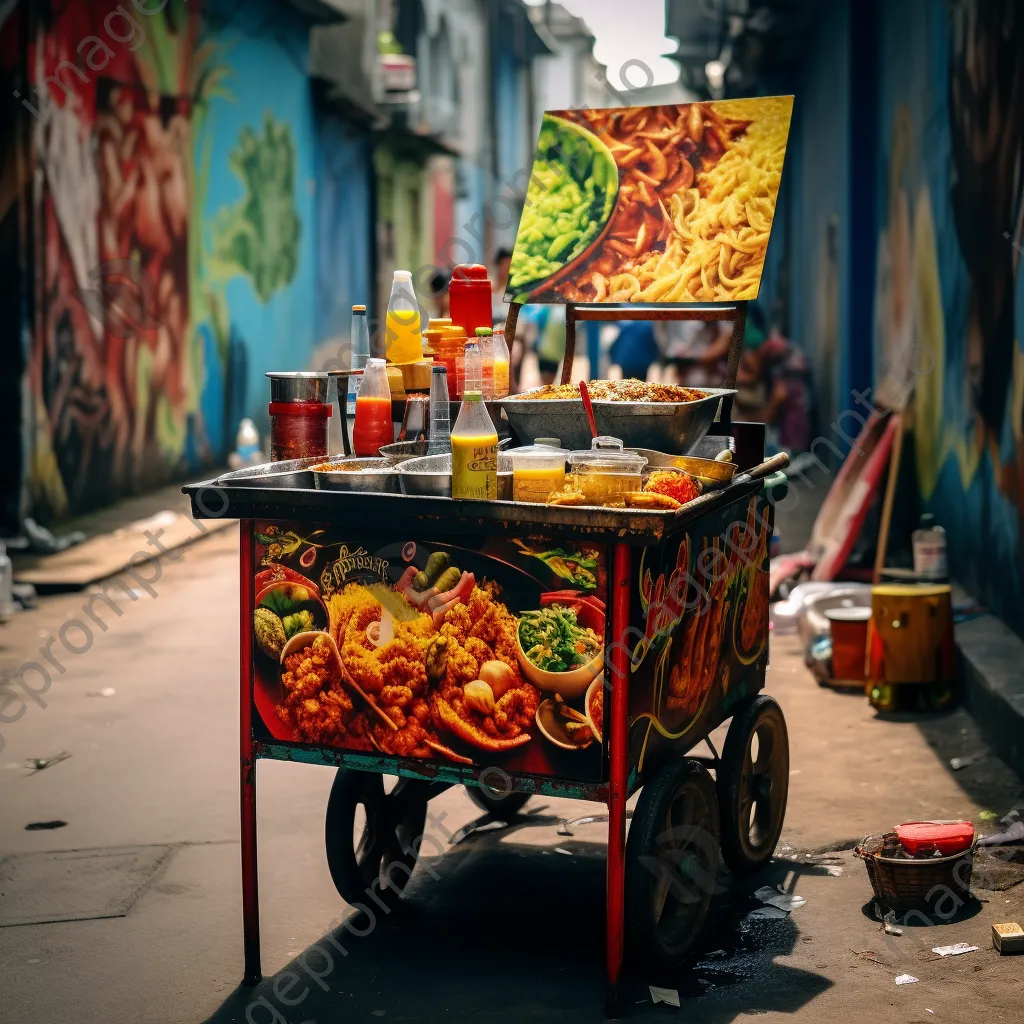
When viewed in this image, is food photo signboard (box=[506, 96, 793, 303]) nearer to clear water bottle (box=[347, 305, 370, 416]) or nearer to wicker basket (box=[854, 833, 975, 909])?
clear water bottle (box=[347, 305, 370, 416])

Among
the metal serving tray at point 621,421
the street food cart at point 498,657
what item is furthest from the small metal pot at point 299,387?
the metal serving tray at point 621,421

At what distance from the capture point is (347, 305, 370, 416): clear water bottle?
4.65 metres

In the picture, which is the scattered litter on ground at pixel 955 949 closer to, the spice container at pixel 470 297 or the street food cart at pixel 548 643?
the street food cart at pixel 548 643

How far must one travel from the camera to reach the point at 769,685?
7.38m

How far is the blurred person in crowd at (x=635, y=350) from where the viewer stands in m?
14.2

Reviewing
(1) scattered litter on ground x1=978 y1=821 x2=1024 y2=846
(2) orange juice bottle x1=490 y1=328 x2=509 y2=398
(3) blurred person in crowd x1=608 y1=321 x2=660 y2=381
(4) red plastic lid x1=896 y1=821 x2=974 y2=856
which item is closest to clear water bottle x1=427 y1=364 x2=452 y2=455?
(2) orange juice bottle x1=490 y1=328 x2=509 y2=398

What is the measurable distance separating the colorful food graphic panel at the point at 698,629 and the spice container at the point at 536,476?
32cm

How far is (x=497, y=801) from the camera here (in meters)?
5.44

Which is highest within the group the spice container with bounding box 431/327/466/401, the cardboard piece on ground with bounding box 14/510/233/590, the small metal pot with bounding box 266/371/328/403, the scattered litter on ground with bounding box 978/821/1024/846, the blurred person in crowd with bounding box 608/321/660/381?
the blurred person in crowd with bounding box 608/321/660/381

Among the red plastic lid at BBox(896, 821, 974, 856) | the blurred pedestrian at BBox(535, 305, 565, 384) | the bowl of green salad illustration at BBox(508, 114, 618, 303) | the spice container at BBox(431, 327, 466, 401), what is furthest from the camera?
the blurred pedestrian at BBox(535, 305, 565, 384)

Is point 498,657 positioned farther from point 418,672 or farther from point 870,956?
point 870,956

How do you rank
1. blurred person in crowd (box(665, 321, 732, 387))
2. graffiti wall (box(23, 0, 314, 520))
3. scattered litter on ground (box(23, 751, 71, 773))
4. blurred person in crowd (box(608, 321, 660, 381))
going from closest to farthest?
scattered litter on ground (box(23, 751, 71, 773))
graffiti wall (box(23, 0, 314, 520))
blurred person in crowd (box(608, 321, 660, 381))
blurred person in crowd (box(665, 321, 732, 387))

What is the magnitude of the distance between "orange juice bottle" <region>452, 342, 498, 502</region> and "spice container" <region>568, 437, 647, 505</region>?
9.8 inches

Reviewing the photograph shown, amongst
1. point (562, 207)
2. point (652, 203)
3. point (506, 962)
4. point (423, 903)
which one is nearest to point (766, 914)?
point (506, 962)
